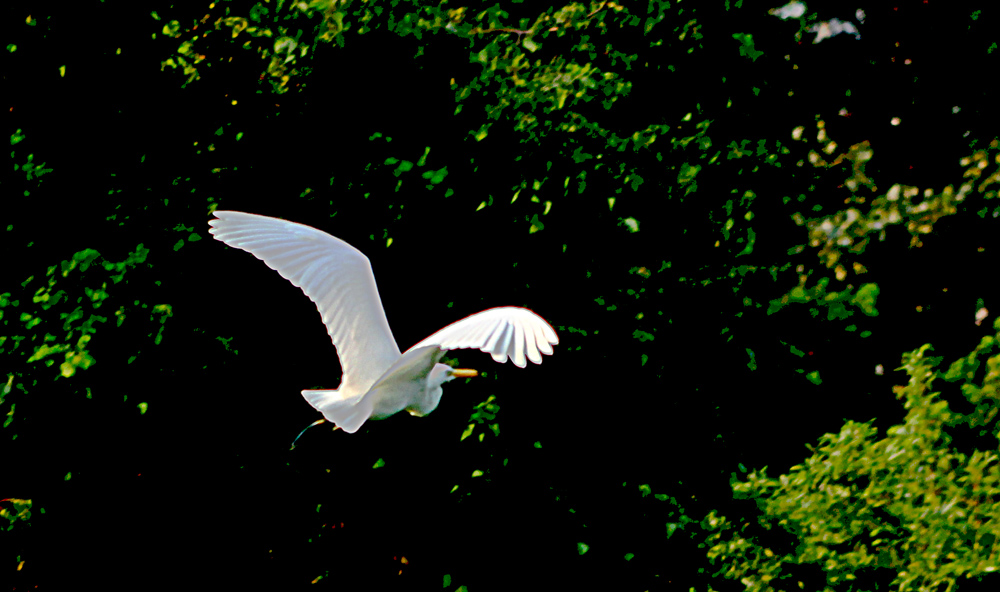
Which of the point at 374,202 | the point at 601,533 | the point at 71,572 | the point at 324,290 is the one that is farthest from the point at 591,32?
the point at 71,572

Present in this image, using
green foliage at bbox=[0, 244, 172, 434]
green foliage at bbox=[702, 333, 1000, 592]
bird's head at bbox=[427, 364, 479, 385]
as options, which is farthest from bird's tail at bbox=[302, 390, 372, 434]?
green foliage at bbox=[702, 333, 1000, 592]

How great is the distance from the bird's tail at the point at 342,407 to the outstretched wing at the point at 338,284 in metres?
0.10

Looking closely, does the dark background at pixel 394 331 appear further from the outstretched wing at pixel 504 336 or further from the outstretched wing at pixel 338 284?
the outstretched wing at pixel 504 336

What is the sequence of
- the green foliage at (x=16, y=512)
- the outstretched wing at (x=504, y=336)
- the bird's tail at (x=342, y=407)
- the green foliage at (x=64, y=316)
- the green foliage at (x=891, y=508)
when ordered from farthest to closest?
the green foliage at (x=16, y=512)
the green foliage at (x=64, y=316)
the bird's tail at (x=342, y=407)
the green foliage at (x=891, y=508)
the outstretched wing at (x=504, y=336)

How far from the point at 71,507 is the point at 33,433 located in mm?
445

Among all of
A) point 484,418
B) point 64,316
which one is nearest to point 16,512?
point 64,316

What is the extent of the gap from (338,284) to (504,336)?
3.34 feet

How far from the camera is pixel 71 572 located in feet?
12.0

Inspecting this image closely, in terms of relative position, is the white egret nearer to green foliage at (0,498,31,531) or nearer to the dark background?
the dark background

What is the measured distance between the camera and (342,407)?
304cm

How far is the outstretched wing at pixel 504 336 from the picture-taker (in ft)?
7.48

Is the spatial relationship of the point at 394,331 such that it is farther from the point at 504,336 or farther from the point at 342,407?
the point at 504,336

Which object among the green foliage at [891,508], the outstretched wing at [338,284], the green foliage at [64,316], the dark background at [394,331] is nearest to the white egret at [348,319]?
the outstretched wing at [338,284]

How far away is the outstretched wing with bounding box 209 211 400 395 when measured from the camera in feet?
10.2
